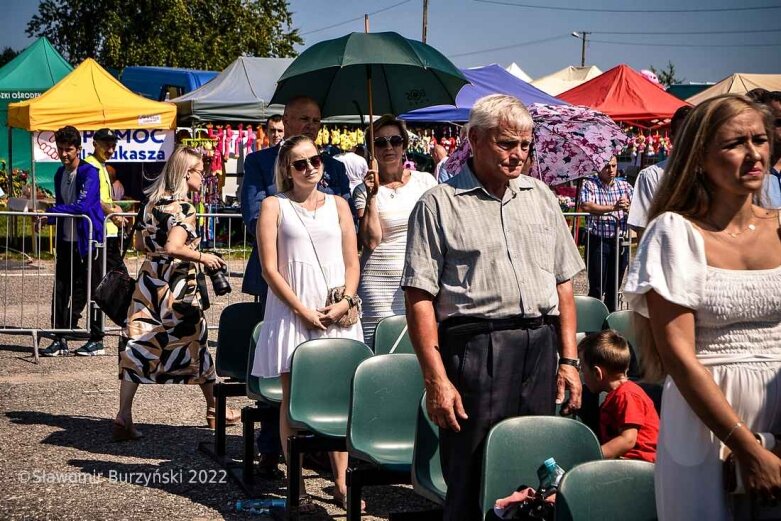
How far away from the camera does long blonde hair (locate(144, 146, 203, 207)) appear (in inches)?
274

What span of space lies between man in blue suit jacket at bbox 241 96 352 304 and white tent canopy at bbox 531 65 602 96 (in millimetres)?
17885

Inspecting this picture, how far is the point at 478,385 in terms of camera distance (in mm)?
3672

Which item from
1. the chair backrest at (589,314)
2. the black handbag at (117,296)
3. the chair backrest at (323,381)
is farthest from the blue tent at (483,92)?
the chair backrest at (323,381)

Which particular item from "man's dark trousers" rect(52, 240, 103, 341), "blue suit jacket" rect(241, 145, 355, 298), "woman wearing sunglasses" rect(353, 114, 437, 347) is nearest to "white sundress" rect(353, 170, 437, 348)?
"woman wearing sunglasses" rect(353, 114, 437, 347)

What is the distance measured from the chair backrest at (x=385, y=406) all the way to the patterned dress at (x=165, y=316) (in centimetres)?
245

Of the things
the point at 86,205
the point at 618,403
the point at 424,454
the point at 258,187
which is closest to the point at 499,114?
the point at 424,454

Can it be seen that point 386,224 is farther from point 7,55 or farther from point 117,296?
point 7,55

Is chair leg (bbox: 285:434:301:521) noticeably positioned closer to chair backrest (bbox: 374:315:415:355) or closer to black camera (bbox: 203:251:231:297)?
chair backrest (bbox: 374:315:415:355)

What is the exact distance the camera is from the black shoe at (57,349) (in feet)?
33.5

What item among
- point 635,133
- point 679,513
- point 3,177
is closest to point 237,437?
point 679,513

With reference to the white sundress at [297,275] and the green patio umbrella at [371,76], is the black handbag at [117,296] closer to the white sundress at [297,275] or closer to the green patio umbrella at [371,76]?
the green patio umbrella at [371,76]

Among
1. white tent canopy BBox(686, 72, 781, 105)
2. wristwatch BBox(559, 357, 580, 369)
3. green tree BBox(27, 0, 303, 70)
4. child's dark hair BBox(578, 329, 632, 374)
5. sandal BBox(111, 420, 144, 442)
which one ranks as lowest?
sandal BBox(111, 420, 144, 442)

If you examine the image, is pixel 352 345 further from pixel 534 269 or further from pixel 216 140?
pixel 216 140

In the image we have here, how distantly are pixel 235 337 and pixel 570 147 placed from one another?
422cm
